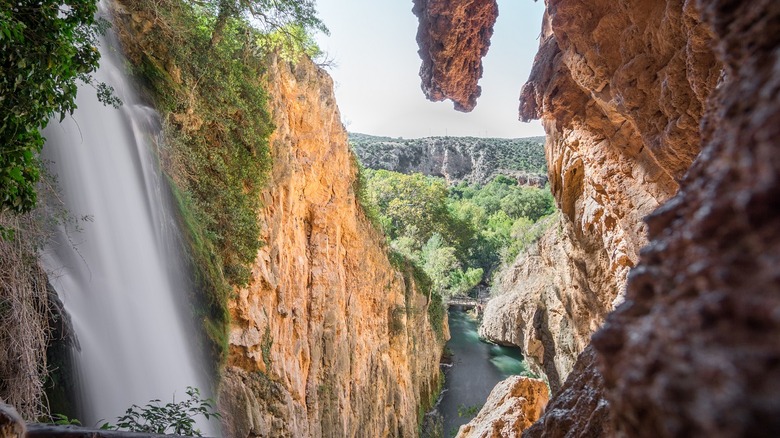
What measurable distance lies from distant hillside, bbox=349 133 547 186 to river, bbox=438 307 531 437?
44.9 m

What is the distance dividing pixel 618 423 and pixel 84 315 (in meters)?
5.52

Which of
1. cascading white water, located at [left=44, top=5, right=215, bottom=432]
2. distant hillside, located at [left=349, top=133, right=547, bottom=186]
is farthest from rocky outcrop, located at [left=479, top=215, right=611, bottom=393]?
distant hillside, located at [left=349, top=133, right=547, bottom=186]

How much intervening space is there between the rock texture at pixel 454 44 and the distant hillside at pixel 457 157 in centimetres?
5542

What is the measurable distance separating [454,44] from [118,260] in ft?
41.8

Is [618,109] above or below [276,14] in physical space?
below

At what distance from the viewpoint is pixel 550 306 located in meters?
17.8

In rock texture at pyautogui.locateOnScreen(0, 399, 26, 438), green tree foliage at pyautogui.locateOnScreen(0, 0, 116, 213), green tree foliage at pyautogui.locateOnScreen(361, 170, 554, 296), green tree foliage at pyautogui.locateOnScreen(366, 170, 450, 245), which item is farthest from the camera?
green tree foliage at pyautogui.locateOnScreen(366, 170, 450, 245)

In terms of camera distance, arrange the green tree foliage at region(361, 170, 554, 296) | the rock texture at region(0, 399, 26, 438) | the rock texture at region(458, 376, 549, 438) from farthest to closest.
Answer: the green tree foliage at region(361, 170, 554, 296) → the rock texture at region(458, 376, 549, 438) → the rock texture at region(0, 399, 26, 438)

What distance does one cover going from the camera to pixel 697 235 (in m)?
0.91

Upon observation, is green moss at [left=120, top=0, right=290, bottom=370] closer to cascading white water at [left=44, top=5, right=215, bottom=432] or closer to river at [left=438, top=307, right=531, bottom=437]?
cascading white water at [left=44, top=5, right=215, bottom=432]

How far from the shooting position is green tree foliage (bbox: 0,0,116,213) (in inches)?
118

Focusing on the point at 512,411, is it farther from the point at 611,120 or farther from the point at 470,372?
the point at 470,372

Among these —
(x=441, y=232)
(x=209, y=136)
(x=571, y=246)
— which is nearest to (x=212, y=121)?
(x=209, y=136)

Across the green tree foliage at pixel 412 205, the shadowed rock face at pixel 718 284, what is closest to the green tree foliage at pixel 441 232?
the green tree foliage at pixel 412 205
